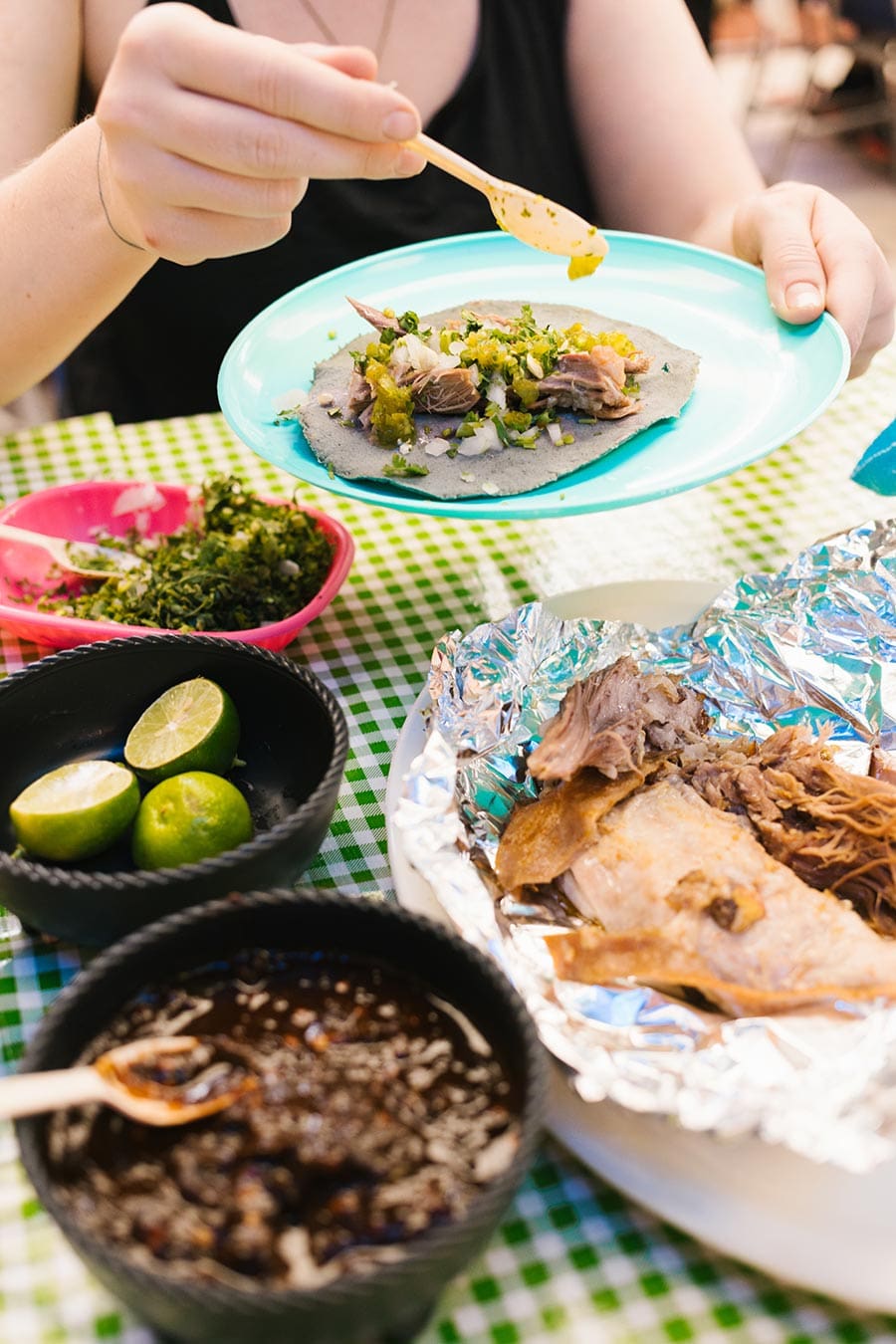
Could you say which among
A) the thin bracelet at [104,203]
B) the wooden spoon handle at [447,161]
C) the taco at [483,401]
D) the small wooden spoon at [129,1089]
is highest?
the wooden spoon handle at [447,161]

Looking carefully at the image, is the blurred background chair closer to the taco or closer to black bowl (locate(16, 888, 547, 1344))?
the taco

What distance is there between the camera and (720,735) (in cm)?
167

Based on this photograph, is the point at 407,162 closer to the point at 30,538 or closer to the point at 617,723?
the point at 617,723

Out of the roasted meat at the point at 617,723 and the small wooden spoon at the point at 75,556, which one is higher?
the roasted meat at the point at 617,723

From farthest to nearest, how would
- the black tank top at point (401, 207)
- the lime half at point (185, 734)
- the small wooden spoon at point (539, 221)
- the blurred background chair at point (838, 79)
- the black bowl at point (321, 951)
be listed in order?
the blurred background chair at point (838, 79) → the black tank top at point (401, 207) → the small wooden spoon at point (539, 221) → the lime half at point (185, 734) → the black bowl at point (321, 951)

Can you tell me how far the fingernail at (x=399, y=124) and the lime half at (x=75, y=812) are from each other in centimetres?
81

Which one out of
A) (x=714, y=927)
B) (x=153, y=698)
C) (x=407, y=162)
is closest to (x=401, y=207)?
(x=407, y=162)

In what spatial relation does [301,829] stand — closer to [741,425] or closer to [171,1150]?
[171,1150]

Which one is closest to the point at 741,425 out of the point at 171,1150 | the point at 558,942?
the point at 558,942

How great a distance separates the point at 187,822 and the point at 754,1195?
2.31ft

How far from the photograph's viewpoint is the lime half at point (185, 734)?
1386 millimetres

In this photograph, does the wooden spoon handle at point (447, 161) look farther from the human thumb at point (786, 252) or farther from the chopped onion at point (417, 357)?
the human thumb at point (786, 252)

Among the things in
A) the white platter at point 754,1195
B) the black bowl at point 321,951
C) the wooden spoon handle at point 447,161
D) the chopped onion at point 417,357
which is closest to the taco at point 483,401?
the chopped onion at point 417,357

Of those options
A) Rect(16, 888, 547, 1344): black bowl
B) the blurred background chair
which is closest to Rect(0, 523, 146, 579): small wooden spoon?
Rect(16, 888, 547, 1344): black bowl
